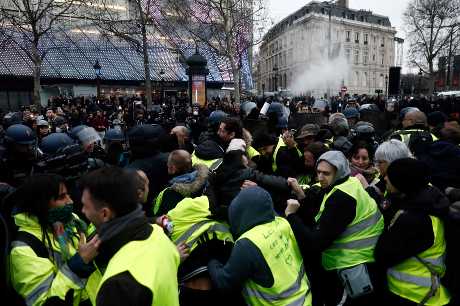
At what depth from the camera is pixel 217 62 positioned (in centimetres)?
3734

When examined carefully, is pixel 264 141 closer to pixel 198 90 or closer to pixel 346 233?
pixel 346 233

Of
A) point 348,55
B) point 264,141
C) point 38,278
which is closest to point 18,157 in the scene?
point 38,278

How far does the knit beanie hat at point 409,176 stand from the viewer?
262 centimetres

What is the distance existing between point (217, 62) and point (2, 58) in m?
17.3

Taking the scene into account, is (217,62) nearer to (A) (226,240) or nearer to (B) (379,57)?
(A) (226,240)

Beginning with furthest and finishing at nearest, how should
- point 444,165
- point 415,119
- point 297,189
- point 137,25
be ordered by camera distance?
point 137,25
point 415,119
point 444,165
point 297,189

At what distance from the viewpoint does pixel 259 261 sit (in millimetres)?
2342

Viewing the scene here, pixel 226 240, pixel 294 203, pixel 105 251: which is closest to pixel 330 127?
pixel 294 203

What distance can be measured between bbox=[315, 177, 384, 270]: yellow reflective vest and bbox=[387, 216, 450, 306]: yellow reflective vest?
0.23 m

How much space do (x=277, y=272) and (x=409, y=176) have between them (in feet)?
3.48

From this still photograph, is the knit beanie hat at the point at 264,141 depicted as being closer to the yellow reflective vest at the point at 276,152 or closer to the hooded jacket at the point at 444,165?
the yellow reflective vest at the point at 276,152

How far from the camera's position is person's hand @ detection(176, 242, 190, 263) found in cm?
241

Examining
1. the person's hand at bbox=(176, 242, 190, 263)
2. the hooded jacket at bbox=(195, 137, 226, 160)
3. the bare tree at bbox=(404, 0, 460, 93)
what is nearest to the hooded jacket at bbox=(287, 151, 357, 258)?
the person's hand at bbox=(176, 242, 190, 263)

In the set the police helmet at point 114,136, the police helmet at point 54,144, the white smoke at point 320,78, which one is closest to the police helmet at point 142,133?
the police helmet at point 54,144
